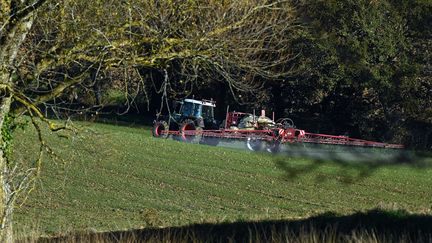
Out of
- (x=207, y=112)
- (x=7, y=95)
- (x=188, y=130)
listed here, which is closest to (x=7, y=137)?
(x=7, y=95)

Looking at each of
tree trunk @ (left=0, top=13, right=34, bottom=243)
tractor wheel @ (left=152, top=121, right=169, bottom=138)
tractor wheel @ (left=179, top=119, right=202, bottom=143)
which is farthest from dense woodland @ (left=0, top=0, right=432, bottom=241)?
tractor wheel @ (left=152, top=121, right=169, bottom=138)

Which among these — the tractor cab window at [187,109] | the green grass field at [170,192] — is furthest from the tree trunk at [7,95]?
the tractor cab window at [187,109]

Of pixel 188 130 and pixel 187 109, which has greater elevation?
pixel 187 109

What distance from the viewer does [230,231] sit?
12719 millimetres

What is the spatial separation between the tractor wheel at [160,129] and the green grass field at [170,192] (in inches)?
258

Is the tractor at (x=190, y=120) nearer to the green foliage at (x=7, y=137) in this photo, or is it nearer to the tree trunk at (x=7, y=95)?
the green foliage at (x=7, y=137)

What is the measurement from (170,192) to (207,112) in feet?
56.7

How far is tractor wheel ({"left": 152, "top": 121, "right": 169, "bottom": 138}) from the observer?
121ft

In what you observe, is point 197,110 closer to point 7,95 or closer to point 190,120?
point 190,120

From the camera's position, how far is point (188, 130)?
3728cm

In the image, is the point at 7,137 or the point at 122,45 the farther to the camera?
the point at 7,137

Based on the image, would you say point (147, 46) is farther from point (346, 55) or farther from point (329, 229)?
point (346, 55)

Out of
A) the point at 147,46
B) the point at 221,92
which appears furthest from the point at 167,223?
the point at 221,92

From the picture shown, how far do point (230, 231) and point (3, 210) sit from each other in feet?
11.6
